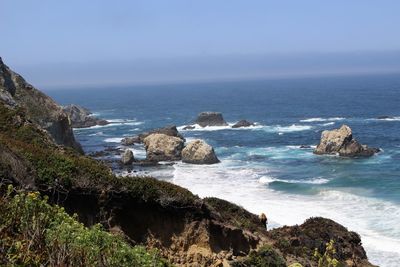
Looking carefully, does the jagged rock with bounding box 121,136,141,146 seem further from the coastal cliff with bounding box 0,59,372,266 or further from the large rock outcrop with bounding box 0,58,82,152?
the coastal cliff with bounding box 0,59,372,266

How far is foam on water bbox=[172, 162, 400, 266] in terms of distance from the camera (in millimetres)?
32406

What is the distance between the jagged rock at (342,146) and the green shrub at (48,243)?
2319 inches

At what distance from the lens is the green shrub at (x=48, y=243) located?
24.6 feet

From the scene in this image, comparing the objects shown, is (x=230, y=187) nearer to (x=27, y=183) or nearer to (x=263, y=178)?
(x=263, y=178)

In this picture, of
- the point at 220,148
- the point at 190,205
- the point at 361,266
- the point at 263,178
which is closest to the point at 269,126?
the point at 220,148

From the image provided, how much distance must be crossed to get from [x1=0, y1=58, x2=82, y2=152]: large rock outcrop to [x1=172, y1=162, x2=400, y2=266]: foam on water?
12073 millimetres

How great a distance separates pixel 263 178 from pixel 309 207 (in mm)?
11309

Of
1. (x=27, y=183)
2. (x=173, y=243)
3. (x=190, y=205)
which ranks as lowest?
(x=173, y=243)

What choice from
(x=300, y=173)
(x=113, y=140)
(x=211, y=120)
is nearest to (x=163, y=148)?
(x=113, y=140)

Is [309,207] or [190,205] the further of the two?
[309,207]

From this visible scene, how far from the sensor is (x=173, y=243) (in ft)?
60.5

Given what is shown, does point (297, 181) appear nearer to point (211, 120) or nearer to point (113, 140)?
point (113, 140)

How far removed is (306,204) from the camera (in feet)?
137

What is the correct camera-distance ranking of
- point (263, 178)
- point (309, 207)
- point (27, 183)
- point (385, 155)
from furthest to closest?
point (385, 155) → point (263, 178) → point (309, 207) → point (27, 183)
